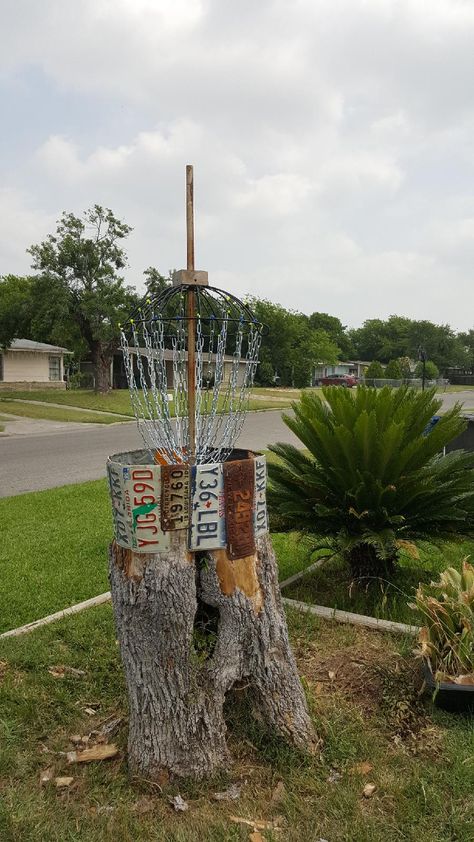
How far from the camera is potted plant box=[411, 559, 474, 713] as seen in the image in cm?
281

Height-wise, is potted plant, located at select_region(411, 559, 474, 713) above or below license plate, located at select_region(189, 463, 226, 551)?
below

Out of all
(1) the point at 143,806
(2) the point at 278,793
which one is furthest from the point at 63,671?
(2) the point at 278,793

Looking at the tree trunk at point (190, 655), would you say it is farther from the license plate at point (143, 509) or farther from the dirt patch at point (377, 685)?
the dirt patch at point (377, 685)

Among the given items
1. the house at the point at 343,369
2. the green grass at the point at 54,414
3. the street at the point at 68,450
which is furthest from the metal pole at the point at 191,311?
the house at the point at 343,369

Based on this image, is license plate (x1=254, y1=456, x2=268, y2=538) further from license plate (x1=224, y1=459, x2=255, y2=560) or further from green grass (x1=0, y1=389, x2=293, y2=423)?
green grass (x1=0, y1=389, x2=293, y2=423)

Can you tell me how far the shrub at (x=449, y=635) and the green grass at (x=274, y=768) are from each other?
19 cm

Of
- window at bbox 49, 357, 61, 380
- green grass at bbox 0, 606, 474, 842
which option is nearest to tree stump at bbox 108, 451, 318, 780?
green grass at bbox 0, 606, 474, 842

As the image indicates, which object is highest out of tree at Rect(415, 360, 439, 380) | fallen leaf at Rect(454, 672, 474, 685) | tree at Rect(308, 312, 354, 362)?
tree at Rect(308, 312, 354, 362)

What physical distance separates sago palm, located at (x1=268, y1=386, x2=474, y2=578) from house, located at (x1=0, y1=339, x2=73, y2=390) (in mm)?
28962

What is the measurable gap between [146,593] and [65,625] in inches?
63.9

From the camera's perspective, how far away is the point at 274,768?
2527mm

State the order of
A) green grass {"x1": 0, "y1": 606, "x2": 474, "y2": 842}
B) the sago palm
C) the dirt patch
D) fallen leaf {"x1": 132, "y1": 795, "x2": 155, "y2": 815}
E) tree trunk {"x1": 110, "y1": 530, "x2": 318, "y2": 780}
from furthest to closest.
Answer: the sago palm → the dirt patch → tree trunk {"x1": 110, "y1": 530, "x2": 318, "y2": 780} → fallen leaf {"x1": 132, "y1": 795, "x2": 155, "y2": 815} → green grass {"x1": 0, "y1": 606, "x2": 474, "y2": 842}

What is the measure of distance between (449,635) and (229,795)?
4.21 ft

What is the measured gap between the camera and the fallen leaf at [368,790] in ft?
7.72
